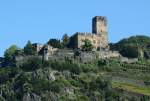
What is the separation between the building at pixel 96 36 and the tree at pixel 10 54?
7.17m

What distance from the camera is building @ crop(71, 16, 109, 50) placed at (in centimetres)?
13750

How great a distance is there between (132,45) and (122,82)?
636 inches

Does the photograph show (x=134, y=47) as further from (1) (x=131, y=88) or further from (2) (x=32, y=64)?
(2) (x=32, y=64)

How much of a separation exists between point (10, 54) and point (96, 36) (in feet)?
34.9

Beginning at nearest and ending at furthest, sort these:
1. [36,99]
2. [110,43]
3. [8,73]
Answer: [36,99]
[8,73]
[110,43]

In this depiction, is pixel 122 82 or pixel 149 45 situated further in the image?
pixel 149 45

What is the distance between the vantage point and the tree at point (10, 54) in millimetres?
134125

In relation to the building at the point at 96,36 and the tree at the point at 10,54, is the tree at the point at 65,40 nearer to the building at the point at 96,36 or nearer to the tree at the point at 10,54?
the building at the point at 96,36

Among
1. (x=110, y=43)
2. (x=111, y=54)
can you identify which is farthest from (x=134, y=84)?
(x=110, y=43)

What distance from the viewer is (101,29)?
461 ft

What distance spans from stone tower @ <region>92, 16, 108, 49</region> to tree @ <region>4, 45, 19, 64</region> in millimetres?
9838

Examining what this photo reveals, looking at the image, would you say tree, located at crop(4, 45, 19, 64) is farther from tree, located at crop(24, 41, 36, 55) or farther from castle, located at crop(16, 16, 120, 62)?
castle, located at crop(16, 16, 120, 62)

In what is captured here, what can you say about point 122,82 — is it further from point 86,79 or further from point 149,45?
point 149,45

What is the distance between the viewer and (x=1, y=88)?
402 ft
